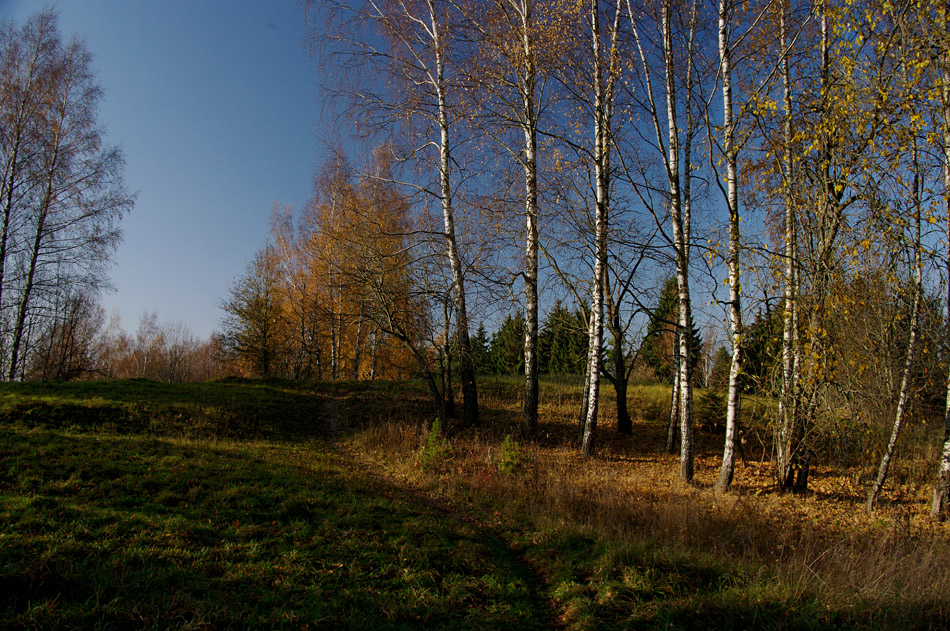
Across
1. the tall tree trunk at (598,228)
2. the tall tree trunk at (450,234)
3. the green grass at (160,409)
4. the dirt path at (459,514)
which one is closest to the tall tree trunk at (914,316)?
the tall tree trunk at (598,228)

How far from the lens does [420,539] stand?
503 centimetres

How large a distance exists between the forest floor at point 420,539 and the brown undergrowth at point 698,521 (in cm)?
3

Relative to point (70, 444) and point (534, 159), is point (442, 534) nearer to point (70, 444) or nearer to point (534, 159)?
point (70, 444)

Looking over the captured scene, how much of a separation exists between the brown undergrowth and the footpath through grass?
80cm

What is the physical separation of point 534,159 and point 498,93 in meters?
1.66

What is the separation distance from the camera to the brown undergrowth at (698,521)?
3900 millimetres

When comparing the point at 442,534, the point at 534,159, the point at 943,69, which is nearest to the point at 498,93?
the point at 534,159

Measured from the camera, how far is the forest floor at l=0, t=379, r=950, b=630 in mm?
3512

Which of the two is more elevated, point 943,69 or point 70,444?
point 943,69

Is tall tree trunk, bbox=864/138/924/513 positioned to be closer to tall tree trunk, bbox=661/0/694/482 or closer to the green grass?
tall tree trunk, bbox=661/0/694/482

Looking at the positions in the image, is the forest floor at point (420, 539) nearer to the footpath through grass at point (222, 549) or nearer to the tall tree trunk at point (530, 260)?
the footpath through grass at point (222, 549)

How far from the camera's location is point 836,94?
7.05 meters

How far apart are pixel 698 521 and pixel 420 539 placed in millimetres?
3555

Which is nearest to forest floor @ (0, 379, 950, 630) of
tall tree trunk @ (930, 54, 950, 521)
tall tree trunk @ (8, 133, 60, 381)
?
tall tree trunk @ (930, 54, 950, 521)
